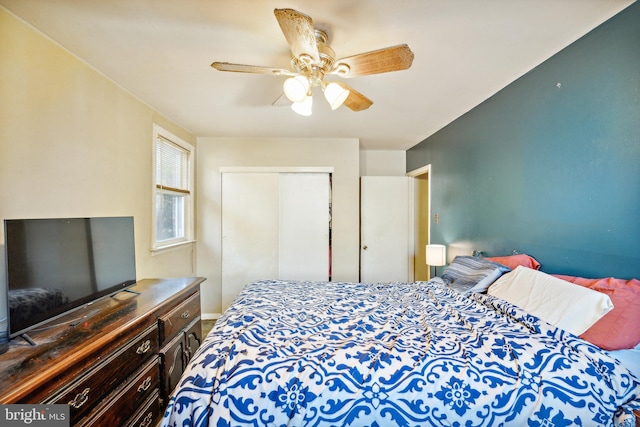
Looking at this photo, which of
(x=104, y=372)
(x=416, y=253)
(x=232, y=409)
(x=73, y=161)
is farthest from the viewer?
(x=416, y=253)

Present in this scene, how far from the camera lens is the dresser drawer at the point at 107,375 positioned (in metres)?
1.04

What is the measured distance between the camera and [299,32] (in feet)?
3.84

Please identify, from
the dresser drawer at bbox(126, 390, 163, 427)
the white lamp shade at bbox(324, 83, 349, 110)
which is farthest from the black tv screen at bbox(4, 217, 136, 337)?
the white lamp shade at bbox(324, 83, 349, 110)

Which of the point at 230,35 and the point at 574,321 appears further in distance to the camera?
the point at 230,35

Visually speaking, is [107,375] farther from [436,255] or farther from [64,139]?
[436,255]

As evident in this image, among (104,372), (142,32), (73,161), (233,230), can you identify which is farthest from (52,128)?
(233,230)

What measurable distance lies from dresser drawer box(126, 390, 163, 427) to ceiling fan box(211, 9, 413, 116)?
1948 millimetres

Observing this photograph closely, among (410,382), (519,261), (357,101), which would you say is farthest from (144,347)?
(519,261)

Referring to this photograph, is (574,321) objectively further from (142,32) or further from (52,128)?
(52,128)

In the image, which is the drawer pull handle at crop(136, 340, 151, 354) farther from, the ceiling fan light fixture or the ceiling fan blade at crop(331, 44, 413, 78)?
the ceiling fan blade at crop(331, 44, 413, 78)

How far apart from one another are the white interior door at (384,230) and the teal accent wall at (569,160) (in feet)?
4.51

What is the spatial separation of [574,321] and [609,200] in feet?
2.23

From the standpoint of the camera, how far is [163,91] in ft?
7.14

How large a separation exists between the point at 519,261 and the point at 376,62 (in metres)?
1.69
